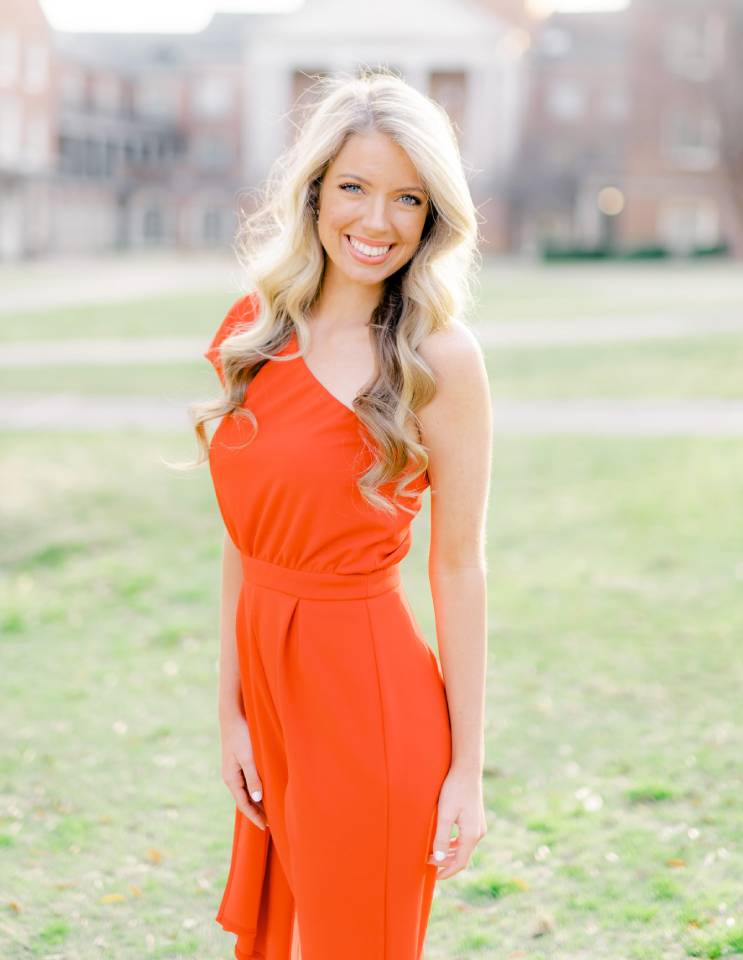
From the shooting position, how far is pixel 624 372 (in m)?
15.3

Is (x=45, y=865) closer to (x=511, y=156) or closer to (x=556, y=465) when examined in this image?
(x=556, y=465)

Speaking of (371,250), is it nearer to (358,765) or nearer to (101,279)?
(358,765)

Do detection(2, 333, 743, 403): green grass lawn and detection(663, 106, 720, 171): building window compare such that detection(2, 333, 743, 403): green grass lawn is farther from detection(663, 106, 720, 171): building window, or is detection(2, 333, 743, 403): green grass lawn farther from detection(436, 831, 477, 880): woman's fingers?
detection(663, 106, 720, 171): building window

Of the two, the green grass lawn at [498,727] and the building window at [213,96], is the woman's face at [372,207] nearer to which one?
the green grass lawn at [498,727]

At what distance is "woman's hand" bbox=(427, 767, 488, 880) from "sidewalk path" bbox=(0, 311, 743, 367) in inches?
536

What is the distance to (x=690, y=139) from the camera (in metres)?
51.1

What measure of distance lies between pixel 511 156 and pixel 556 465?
45881 mm

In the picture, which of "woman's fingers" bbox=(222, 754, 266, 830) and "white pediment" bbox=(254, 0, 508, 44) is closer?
"woman's fingers" bbox=(222, 754, 266, 830)

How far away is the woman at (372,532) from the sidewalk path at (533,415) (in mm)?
9814

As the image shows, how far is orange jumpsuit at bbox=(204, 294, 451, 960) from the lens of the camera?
211 centimetres

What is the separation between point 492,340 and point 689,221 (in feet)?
118

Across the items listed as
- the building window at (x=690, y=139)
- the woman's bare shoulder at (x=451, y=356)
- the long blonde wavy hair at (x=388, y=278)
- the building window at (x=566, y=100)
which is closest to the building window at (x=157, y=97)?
the building window at (x=566, y=100)

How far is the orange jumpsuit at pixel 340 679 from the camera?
2107 mm

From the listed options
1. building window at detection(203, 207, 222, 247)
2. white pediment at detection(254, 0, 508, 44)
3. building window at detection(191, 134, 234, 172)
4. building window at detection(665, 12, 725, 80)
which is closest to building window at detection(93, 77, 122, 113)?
building window at detection(191, 134, 234, 172)
